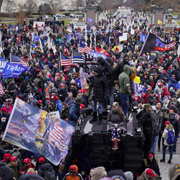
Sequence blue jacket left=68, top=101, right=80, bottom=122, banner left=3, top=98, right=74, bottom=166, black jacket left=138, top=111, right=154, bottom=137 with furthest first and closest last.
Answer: blue jacket left=68, top=101, right=80, bottom=122
black jacket left=138, top=111, right=154, bottom=137
banner left=3, top=98, right=74, bottom=166

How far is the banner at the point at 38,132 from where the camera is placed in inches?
300

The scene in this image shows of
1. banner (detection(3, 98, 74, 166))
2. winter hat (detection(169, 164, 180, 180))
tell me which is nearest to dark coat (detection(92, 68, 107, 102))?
banner (detection(3, 98, 74, 166))

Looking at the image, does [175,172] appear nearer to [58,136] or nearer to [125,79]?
[58,136]

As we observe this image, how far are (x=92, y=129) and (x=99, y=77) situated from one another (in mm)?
1357

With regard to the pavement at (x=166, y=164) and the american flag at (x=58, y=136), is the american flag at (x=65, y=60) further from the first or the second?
the american flag at (x=58, y=136)

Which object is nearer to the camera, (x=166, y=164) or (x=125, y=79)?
(x=125, y=79)

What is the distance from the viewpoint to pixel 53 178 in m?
7.32

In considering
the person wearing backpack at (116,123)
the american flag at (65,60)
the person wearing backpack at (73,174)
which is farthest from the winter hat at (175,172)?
the american flag at (65,60)

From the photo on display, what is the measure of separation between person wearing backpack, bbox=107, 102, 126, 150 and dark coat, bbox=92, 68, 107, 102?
2.09 ft

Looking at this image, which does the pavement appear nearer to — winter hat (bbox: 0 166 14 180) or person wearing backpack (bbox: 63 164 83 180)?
person wearing backpack (bbox: 63 164 83 180)

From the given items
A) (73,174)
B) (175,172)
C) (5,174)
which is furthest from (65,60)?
(175,172)

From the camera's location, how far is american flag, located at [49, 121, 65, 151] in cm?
838

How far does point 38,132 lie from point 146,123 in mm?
2831

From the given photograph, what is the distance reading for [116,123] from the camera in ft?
27.5
